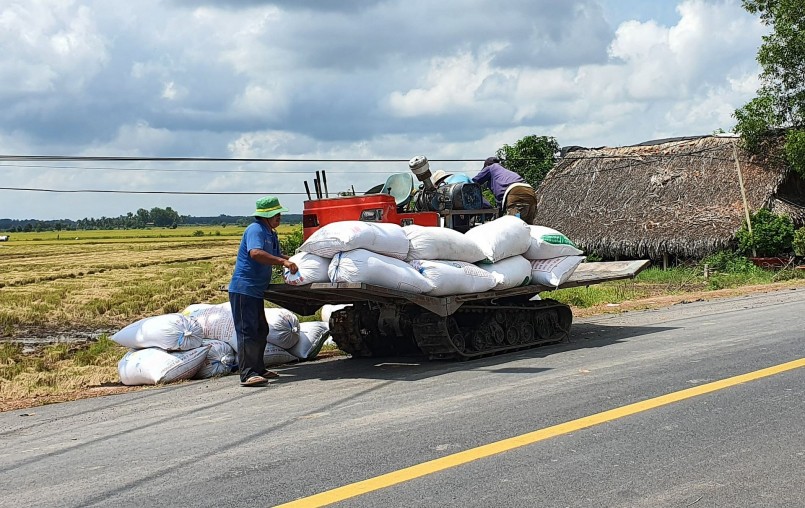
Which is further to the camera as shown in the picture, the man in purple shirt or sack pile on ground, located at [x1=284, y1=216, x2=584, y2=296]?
the man in purple shirt

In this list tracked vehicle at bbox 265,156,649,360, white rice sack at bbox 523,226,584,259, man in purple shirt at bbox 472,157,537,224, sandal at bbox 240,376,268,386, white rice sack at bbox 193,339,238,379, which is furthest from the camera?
man in purple shirt at bbox 472,157,537,224

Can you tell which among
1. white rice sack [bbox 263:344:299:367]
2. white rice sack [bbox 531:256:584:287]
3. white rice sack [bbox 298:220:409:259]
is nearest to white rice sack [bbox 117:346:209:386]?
white rice sack [bbox 263:344:299:367]

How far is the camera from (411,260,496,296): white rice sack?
30.9ft

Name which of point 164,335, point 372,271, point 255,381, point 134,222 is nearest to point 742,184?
point 372,271

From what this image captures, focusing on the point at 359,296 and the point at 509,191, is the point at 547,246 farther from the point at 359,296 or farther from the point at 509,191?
the point at 359,296

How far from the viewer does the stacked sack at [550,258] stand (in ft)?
36.1

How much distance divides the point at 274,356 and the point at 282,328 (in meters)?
0.34

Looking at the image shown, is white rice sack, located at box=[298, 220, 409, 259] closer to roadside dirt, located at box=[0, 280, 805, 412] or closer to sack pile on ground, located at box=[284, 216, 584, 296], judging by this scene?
sack pile on ground, located at box=[284, 216, 584, 296]

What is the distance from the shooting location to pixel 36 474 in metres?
5.48

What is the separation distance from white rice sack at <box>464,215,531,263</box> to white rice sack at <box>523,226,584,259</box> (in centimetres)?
15

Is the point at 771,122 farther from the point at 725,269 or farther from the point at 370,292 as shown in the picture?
the point at 370,292

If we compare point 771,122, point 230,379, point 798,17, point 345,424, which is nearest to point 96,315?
point 230,379

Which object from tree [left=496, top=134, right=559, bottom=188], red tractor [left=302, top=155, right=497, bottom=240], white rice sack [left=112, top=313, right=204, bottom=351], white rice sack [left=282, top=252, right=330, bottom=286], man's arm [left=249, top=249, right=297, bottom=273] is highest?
tree [left=496, top=134, right=559, bottom=188]

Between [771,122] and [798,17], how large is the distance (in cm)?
338
